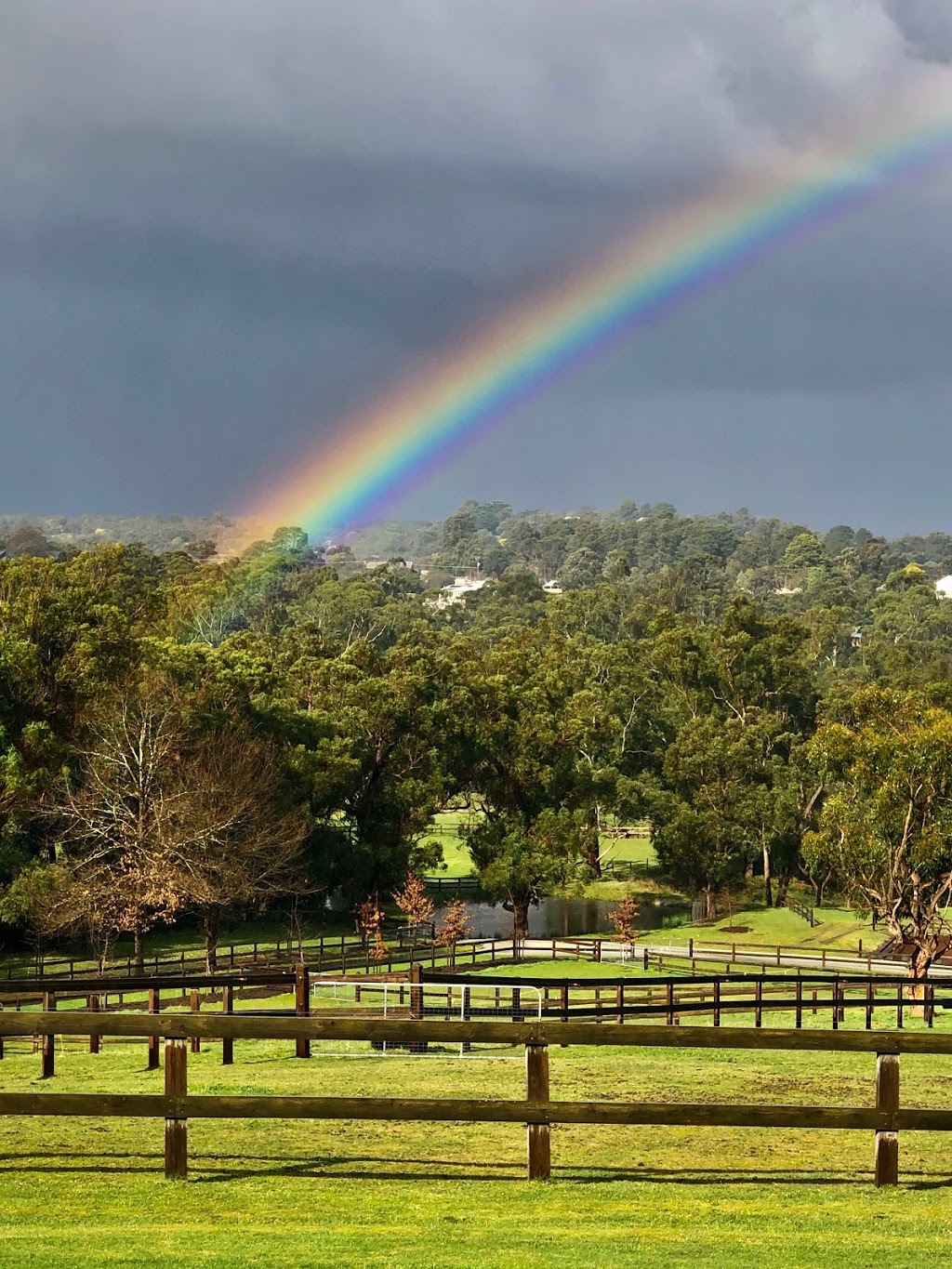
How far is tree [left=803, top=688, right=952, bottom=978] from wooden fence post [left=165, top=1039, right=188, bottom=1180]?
1417 inches

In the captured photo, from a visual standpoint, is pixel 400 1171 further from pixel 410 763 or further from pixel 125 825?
pixel 410 763

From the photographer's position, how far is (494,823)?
7025cm

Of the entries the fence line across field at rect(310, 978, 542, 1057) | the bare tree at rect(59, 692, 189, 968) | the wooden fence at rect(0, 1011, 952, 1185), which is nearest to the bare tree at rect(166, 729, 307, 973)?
the bare tree at rect(59, 692, 189, 968)

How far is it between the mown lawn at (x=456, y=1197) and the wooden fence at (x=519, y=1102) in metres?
0.51

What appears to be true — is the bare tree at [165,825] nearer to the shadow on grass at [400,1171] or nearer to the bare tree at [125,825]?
the bare tree at [125,825]

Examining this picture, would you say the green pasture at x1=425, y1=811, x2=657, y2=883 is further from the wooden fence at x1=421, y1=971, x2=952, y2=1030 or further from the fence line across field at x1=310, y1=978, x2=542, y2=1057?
the fence line across field at x1=310, y1=978, x2=542, y2=1057

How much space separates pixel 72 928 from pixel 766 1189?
42.8m

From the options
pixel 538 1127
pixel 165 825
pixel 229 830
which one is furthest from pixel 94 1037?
pixel 229 830

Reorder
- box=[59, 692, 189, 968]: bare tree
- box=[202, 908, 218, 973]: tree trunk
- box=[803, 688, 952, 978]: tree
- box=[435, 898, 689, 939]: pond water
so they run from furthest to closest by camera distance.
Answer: box=[435, 898, 689, 939]: pond water < box=[59, 692, 189, 968]: bare tree < box=[202, 908, 218, 973]: tree trunk < box=[803, 688, 952, 978]: tree

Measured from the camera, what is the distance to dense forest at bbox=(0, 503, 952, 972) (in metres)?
47.5

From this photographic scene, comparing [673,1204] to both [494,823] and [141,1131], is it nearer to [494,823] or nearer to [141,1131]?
[141,1131]

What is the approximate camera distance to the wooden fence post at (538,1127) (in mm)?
10766

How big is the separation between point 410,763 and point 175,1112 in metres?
59.0

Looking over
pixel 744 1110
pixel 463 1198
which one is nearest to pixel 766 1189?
pixel 744 1110
